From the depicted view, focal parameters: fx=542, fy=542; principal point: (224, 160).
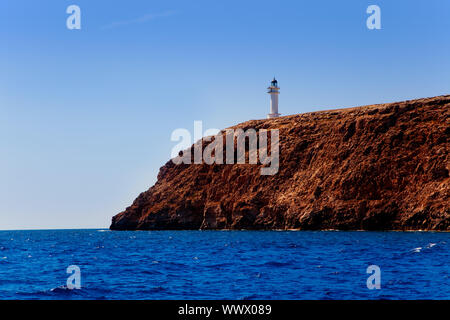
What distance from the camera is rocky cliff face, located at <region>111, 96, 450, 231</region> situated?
82750 mm

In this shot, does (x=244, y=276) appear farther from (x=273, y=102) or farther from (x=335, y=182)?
(x=273, y=102)

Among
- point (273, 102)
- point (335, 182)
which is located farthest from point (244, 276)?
point (273, 102)

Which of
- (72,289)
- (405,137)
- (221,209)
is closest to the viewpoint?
(72,289)

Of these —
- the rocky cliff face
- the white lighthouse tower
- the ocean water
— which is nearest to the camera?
the ocean water

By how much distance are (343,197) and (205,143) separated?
42.8 metres

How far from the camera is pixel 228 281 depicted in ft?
84.3

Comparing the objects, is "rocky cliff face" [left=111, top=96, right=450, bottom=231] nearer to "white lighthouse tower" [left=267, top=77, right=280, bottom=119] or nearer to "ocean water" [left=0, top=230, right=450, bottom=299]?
"white lighthouse tower" [left=267, top=77, right=280, bottom=119]

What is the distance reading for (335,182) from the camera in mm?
91250

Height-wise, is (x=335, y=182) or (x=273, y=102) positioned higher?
(x=273, y=102)

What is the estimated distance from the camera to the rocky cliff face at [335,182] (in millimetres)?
82750

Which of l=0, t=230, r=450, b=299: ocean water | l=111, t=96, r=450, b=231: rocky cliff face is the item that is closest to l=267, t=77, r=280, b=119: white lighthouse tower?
l=111, t=96, r=450, b=231: rocky cliff face
